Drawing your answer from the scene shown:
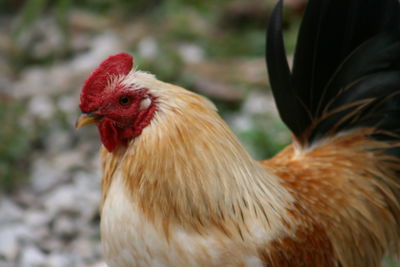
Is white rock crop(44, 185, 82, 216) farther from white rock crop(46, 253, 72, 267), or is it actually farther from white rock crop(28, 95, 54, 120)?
white rock crop(28, 95, 54, 120)

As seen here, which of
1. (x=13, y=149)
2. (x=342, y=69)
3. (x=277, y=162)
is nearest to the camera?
(x=342, y=69)

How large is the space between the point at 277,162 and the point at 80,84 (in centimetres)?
298

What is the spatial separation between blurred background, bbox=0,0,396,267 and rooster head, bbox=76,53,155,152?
159cm

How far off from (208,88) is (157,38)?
3.56 feet

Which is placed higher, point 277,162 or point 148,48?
point 148,48

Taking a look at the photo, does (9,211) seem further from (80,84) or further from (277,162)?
(277,162)

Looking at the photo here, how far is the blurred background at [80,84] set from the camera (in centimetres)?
408

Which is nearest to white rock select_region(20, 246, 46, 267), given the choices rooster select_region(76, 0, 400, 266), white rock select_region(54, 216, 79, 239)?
white rock select_region(54, 216, 79, 239)

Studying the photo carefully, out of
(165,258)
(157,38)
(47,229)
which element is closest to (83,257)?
(47,229)

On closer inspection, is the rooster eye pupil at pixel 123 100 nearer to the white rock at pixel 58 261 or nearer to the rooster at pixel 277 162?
the rooster at pixel 277 162

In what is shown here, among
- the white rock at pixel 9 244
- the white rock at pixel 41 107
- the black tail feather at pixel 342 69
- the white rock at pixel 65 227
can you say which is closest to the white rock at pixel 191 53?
the white rock at pixel 41 107

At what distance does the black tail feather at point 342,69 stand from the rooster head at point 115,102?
0.75 meters

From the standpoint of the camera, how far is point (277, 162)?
292 centimetres

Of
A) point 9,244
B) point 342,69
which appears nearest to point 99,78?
point 342,69
